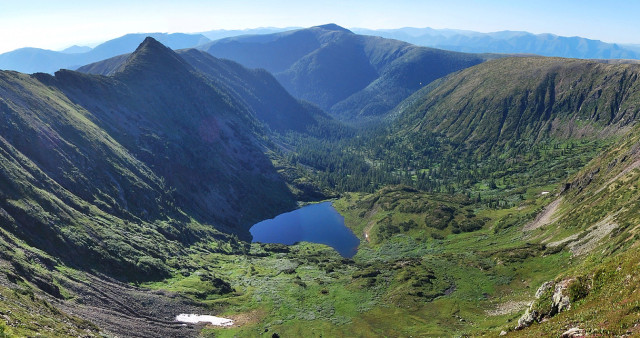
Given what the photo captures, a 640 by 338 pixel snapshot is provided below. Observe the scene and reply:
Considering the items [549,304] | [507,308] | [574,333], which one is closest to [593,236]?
[507,308]

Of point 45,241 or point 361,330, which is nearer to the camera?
point 361,330

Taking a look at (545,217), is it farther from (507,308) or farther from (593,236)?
(507,308)

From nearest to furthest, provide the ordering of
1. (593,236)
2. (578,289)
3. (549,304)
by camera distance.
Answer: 1. (578,289)
2. (549,304)
3. (593,236)

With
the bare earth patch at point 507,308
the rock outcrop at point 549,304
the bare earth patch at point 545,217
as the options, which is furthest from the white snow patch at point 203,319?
the bare earth patch at point 545,217

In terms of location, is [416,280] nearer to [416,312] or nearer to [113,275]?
[416,312]

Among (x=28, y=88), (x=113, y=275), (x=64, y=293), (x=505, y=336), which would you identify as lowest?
(x=113, y=275)

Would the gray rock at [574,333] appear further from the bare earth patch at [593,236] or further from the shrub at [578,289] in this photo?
the bare earth patch at [593,236]

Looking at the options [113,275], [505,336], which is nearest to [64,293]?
[113,275]

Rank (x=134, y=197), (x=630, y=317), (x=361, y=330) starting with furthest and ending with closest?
1. (x=134, y=197)
2. (x=361, y=330)
3. (x=630, y=317)

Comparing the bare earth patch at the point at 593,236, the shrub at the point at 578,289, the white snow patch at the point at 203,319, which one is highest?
the shrub at the point at 578,289
